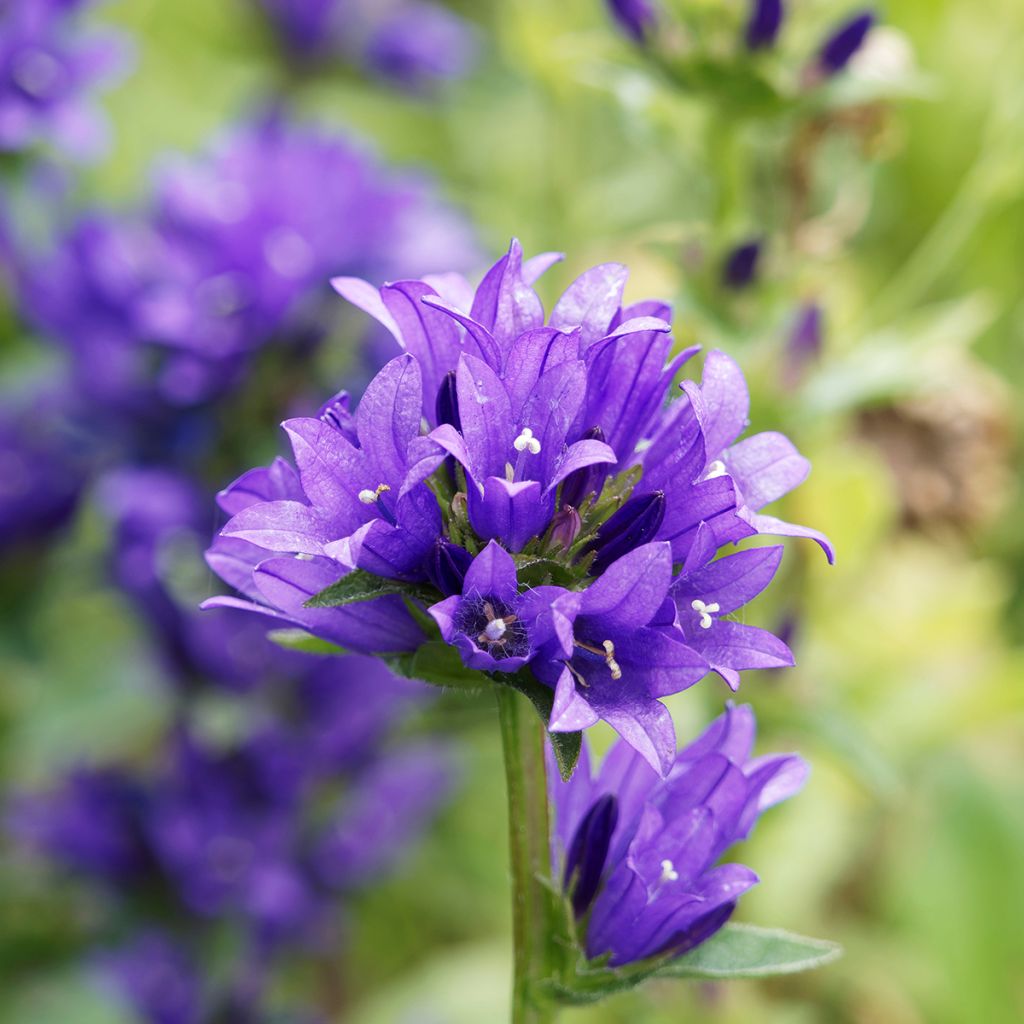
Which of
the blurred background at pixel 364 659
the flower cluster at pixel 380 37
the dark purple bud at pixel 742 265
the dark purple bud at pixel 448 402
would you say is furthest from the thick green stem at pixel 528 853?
the flower cluster at pixel 380 37

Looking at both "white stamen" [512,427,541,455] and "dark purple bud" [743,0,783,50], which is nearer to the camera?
"white stamen" [512,427,541,455]

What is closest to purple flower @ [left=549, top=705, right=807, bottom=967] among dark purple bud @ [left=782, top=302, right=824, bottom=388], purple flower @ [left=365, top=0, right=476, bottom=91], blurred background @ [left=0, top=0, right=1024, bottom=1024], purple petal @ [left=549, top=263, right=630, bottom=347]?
purple petal @ [left=549, top=263, right=630, bottom=347]

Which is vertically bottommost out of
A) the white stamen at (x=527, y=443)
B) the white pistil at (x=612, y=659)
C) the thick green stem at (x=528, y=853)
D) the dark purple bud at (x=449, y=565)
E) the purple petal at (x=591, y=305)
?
the thick green stem at (x=528, y=853)

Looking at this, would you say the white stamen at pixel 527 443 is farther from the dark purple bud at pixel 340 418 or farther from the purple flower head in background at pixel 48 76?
the purple flower head in background at pixel 48 76

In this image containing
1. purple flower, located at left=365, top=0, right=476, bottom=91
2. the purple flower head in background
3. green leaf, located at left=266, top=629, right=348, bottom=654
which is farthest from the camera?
purple flower, located at left=365, top=0, right=476, bottom=91

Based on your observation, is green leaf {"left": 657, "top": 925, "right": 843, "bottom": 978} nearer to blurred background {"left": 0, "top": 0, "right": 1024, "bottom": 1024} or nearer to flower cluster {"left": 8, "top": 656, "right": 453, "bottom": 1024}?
blurred background {"left": 0, "top": 0, "right": 1024, "bottom": 1024}

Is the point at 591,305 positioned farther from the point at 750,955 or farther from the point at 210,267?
the point at 210,267

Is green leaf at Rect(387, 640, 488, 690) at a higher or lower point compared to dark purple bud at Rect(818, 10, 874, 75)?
lower

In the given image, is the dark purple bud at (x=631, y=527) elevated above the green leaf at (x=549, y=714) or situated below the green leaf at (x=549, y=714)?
above
